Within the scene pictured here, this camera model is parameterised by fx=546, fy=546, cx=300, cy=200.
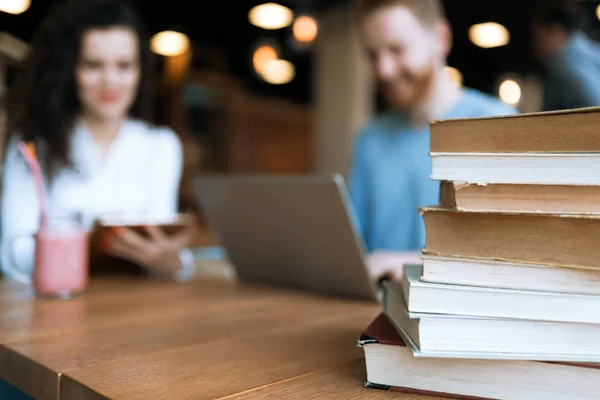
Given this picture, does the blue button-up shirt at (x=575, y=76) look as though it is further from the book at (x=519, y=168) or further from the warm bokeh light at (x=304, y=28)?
the book at (x=519, y=168)

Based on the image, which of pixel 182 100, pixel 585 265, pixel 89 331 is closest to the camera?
pixel 585 265

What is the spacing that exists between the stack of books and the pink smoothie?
75cm

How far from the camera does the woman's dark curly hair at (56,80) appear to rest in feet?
5.57

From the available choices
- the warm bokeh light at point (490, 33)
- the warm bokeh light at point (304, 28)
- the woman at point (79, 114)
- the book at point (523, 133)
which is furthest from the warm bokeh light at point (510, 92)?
the book at point (523, 133)

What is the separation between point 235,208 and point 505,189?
0.74 meters

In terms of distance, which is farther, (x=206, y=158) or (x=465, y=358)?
(x=206, y=158)

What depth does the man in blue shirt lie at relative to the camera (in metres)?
1.68

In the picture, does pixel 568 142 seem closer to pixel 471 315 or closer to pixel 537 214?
pixel 537 214

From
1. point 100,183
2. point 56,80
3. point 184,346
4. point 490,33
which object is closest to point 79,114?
point 56,80

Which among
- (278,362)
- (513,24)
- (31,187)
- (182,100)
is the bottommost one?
(278,362)

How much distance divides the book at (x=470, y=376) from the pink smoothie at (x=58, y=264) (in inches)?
29.2

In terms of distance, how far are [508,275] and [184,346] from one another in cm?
42

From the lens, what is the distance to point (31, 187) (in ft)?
5.43

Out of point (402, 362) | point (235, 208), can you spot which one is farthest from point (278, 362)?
point (235, 208)
